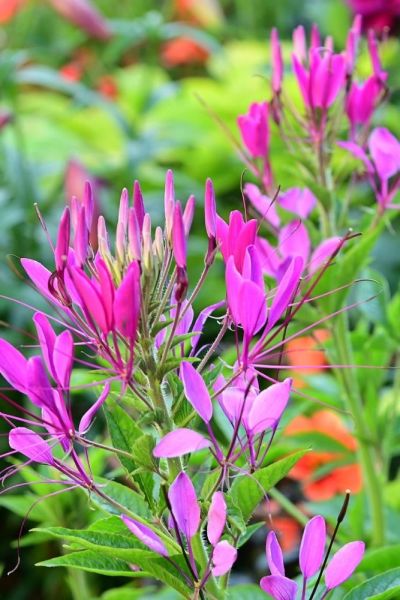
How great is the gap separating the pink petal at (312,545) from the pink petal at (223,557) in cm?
4

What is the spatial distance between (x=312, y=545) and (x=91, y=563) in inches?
3.8

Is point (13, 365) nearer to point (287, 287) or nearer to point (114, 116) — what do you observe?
point (287, 287)

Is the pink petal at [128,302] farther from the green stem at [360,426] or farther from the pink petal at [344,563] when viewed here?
the green stem at [360,426]

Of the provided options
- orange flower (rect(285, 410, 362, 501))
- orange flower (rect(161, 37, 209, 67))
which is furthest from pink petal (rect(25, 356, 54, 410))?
orange flower (rect(161, 37, 209, 67))

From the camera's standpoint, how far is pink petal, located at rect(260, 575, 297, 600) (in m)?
0.38

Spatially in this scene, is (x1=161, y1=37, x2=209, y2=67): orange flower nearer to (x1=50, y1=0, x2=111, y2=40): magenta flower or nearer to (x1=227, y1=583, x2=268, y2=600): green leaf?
(x1=50, y1=0, x2=111, y2=40): magenta flower

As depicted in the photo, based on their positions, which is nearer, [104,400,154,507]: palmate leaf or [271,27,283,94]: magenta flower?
[104,400,154,507]: palmate leaf

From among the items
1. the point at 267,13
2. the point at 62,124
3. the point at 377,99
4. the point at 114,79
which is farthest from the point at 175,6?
the point at 377,99

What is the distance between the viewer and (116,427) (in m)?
0.42

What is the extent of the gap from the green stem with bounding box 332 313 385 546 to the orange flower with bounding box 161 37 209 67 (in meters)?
1.58

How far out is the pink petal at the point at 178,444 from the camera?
0.37m

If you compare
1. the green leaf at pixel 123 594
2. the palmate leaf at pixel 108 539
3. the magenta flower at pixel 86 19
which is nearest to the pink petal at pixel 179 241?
the palmate leaf at pixel 108 539

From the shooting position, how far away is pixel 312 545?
398 mm

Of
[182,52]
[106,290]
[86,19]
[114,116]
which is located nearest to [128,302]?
[106,290]
